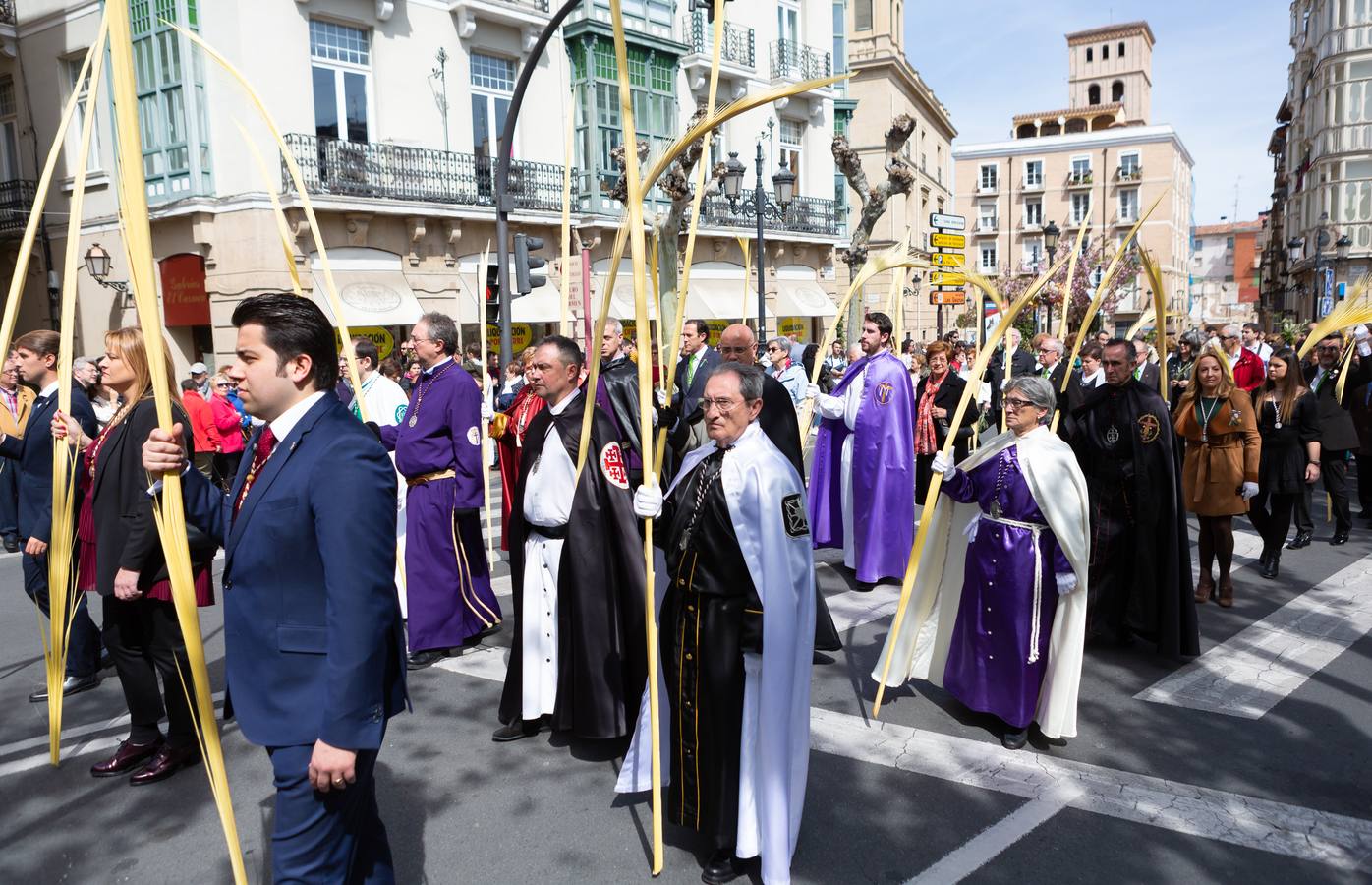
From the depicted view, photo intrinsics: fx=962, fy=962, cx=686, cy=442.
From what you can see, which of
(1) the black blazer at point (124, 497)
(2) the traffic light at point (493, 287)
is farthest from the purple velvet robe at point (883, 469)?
(2) the traffic light at point (493, 287)

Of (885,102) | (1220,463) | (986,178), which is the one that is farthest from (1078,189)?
Result: (1220,463)

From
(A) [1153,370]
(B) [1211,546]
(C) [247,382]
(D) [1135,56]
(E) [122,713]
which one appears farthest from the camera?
(D) [1135,56]

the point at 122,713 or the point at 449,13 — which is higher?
the point at 449,13

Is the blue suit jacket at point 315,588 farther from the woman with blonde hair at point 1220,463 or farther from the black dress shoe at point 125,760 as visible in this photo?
the woman with blonde hair at point 1220,463

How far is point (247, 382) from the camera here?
256 cm

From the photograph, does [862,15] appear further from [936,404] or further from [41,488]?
[41,488]

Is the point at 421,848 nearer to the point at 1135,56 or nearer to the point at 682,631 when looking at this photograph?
the point at 682,631

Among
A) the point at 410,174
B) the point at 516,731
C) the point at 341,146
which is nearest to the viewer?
the point at 516,731

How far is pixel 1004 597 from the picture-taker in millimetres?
4492

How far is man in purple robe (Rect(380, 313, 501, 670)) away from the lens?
5719 mm

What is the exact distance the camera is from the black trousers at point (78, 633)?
17.1ft

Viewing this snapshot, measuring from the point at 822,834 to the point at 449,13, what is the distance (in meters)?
19.2

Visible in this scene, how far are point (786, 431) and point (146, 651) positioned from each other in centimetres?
324

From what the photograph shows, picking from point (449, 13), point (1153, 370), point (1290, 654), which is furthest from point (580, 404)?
point (449, 13)
